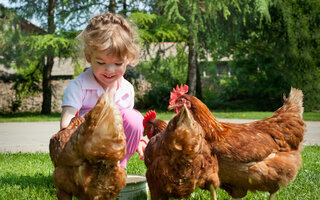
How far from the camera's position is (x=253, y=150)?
2.37 metres

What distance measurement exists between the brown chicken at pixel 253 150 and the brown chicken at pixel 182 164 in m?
0.17

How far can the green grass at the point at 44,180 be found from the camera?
8.72 feet

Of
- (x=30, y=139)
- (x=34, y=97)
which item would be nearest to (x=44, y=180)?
(x=30, y=139)

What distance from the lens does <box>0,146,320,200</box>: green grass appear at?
266cm

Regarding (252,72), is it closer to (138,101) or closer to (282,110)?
(138,101)

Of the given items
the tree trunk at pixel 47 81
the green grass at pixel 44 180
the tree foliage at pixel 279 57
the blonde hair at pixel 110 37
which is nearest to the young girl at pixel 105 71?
the blonde hair at pixel 110 37

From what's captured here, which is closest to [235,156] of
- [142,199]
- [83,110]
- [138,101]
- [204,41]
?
[142,199]

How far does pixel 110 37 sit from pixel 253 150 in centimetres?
153

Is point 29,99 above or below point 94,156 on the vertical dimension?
below

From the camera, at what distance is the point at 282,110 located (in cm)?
295

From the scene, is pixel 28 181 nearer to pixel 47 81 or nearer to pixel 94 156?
pixel 94 156

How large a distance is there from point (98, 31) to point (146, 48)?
944 centimetres

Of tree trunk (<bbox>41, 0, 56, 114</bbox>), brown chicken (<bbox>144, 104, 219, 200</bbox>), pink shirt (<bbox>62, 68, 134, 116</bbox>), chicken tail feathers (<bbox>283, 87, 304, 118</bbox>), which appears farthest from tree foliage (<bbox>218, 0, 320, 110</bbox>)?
brown chicken (<bbox>144, 104, 219, 200</bbox>)

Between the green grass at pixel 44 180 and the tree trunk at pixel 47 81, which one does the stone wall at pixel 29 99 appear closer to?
the tree trunk at pixel 47 81
